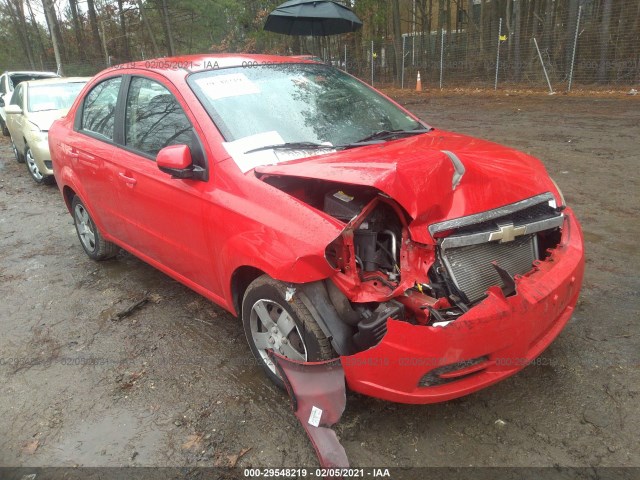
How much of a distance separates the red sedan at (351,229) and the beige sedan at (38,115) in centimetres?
509

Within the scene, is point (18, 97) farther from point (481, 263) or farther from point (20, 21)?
point (20, 21)

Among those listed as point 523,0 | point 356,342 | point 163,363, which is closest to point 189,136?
point 163,363

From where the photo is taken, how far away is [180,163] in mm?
2754

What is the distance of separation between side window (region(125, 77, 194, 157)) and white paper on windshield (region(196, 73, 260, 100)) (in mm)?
217

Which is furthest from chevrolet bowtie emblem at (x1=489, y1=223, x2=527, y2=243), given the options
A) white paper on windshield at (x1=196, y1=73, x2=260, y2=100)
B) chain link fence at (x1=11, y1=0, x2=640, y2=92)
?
chain link fence at (x1=11, y1=0, x2=640, y2=92)

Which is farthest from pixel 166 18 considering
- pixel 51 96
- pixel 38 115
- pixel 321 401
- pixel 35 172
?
pixel 321 401

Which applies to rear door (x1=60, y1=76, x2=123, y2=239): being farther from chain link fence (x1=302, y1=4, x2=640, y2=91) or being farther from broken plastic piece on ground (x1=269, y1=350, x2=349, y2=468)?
chain link fence (x1=302, y1=4, x2=640, y2=91)

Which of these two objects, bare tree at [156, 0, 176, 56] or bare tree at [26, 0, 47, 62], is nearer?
bare tree at [156, 0, 176, 56]

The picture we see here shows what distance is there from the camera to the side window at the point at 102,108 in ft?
12.7

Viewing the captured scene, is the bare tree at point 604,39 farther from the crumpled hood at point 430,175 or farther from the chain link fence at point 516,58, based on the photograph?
the crumpled hood at point 430,175

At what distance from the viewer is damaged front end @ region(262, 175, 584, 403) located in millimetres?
2096

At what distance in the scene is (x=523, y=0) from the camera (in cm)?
1866

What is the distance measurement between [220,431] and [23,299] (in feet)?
8.62

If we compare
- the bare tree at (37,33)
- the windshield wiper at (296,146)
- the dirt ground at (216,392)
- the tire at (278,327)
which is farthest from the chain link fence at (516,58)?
the bare tree at (37,33)
